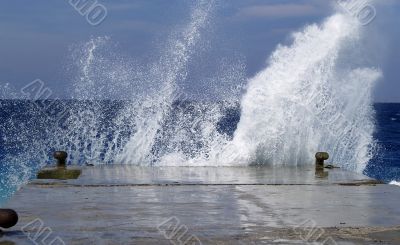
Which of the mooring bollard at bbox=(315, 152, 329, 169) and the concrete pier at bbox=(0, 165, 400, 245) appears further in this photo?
the mooring bollard at bbox=(315, 152, 329, 169)

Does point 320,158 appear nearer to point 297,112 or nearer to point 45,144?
point 297,112

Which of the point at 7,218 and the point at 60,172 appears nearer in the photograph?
the point at 7,218

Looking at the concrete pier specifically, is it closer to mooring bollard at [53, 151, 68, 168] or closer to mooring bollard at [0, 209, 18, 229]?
mooring bollard at [0, 209, 18, 229]

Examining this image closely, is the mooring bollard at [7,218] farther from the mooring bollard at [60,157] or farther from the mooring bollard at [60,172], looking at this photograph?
the mooring bollard at [60,157]

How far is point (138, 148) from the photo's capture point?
15250 mm

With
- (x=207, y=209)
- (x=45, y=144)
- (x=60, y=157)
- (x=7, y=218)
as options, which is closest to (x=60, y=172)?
(x=60, y=157)

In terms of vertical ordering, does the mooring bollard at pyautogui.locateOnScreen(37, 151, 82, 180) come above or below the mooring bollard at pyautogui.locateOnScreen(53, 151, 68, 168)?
below

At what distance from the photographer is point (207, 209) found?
8.23 m

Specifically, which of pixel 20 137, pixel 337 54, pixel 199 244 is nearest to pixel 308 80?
pixel 337 54

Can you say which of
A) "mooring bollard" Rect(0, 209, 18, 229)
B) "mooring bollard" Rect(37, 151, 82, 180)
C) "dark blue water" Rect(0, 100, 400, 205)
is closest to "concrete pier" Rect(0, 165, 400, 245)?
"mooring bollard" Rect(0, 209, 18, 229)

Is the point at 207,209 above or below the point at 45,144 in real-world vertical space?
below

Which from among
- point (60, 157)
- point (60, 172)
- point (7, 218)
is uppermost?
point (60, 157)

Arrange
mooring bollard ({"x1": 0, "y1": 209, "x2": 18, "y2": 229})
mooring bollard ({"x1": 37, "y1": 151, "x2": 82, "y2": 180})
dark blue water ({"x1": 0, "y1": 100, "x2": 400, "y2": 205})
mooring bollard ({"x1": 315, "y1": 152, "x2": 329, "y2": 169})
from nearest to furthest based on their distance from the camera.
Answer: mooring bollard ({"x1": 0, "y1": 209, "x2": 18, "y2": 229})
mooring bollard ({"x1": 37, "y1": 151, "x2": 82, "y2": 180})
mooring bollard ({"x1": 315, "y1": 152, "x2": 329, "y2": 169})
dark blue water ({"x1": 0, "y1": 100, "x2": 400, "y2": 205})

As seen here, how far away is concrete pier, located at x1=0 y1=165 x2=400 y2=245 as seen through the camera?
22.0ft
